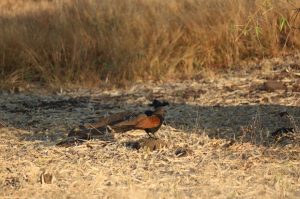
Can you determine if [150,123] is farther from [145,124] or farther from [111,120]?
[111,120]

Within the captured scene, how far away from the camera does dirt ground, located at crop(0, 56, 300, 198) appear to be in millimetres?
4723

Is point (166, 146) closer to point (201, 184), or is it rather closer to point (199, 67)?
point (201, 184)

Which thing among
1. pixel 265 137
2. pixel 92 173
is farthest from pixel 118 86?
pixel 92 173

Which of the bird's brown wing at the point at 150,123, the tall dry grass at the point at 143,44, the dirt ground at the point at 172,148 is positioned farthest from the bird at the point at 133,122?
the tall dry grass at the point at 143,44

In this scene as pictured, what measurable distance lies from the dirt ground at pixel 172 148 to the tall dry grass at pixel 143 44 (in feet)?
3.11

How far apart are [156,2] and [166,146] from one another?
6.22 m

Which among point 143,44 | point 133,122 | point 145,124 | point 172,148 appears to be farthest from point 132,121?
point 143,44

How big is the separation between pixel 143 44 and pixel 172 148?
15.5ft

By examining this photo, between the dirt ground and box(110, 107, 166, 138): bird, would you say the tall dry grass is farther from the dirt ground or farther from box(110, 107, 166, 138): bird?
box(110, 107, 166, 138): bird

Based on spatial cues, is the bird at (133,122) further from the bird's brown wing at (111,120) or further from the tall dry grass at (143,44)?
the tall dry grass at (143,44)

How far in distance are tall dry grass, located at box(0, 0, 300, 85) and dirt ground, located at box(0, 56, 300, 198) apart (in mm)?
948

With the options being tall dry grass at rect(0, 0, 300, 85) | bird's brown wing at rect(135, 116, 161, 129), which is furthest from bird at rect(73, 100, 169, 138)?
tall dry grass at rect(0, 0, 300, 85)

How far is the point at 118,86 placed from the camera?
9.52m

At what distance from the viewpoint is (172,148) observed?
575 cm
